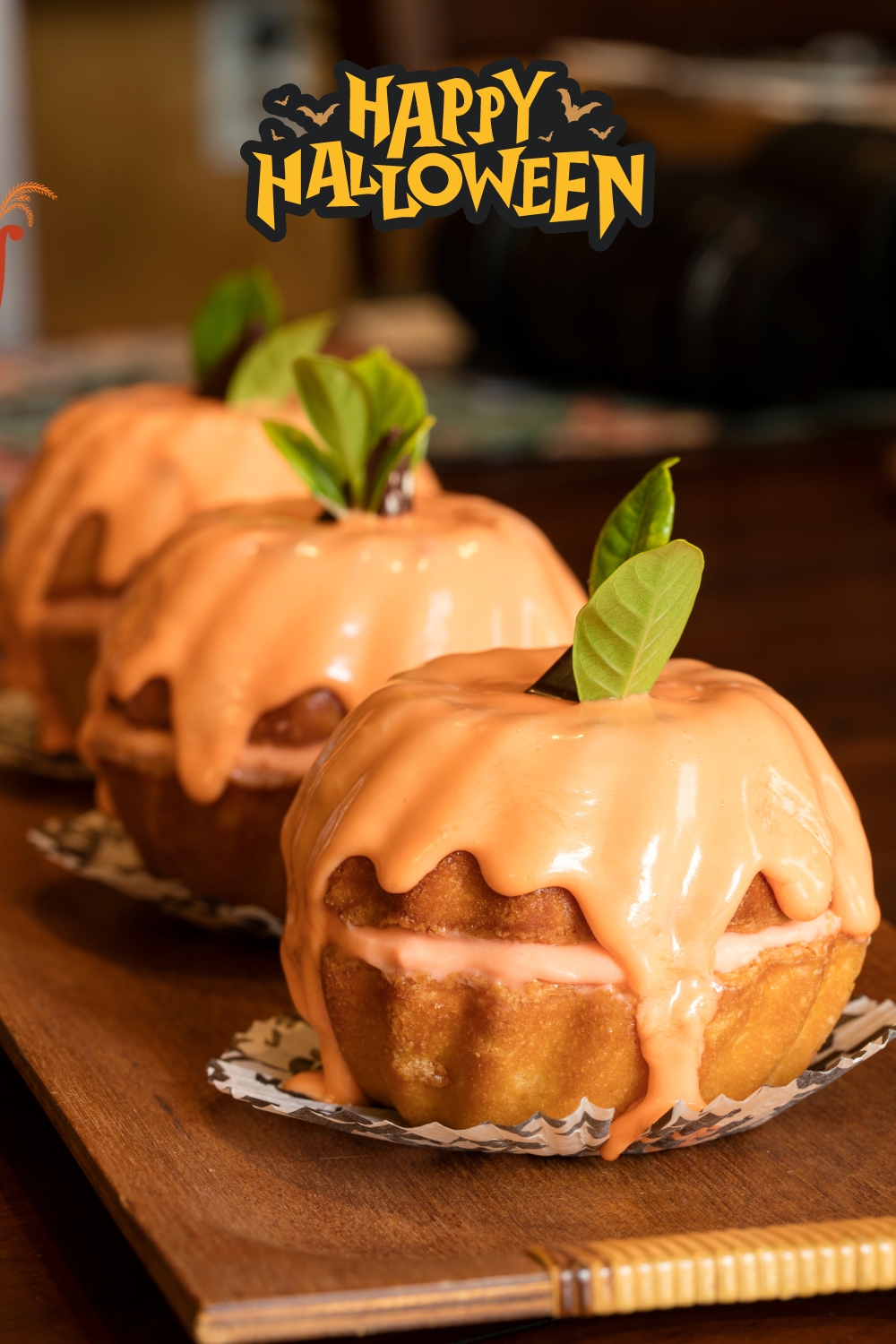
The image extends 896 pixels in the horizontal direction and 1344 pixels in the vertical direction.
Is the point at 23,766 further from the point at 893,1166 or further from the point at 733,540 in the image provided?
the point at 733,540

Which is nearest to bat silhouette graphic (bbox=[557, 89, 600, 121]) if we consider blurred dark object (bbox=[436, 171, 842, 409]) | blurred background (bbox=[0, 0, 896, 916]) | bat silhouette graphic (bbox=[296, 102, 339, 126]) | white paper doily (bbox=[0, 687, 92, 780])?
bat silhouette graphic (bbox=[296, 102, 339, 126])

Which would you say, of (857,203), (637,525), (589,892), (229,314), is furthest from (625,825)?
(857,203)

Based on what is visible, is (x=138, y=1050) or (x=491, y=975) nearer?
(x=491, y=975)

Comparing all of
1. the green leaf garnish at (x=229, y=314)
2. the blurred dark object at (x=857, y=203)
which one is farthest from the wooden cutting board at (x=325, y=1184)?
the blurred dark object at (x=857, y=203)

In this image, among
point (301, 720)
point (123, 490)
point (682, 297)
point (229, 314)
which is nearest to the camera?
point (301, 720)

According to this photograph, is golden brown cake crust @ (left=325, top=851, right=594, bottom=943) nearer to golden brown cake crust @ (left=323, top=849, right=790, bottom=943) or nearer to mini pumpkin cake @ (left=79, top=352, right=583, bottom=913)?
golden brown cake crust @ (left=323, top=849, right=790, bottom=943)

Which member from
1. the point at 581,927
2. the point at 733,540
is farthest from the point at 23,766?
the point at 733,540

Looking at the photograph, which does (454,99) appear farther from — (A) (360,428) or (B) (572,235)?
(B) (572,235)
